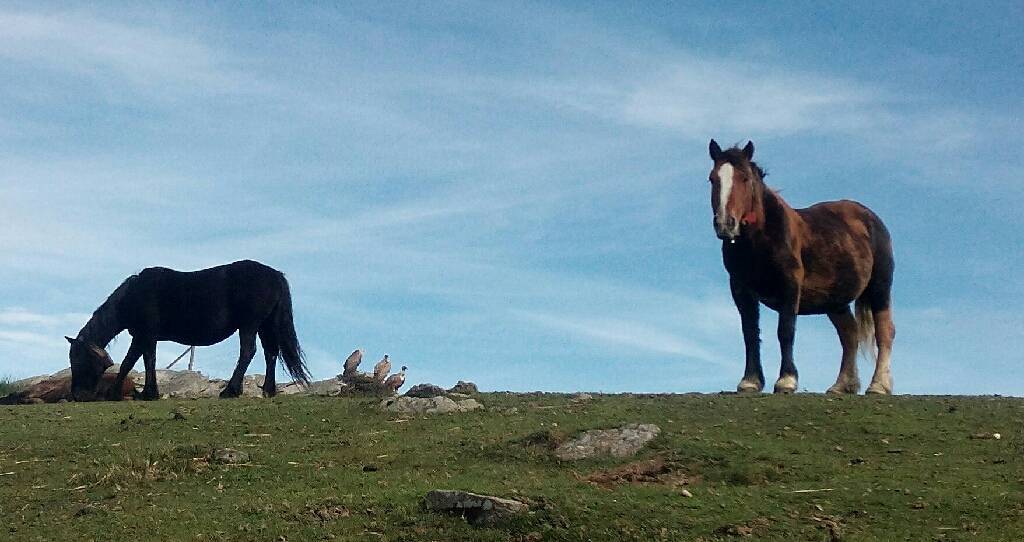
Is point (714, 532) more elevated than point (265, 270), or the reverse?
point (265, 270)

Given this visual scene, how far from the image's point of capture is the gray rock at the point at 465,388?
1716cm

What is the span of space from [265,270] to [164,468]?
9.10m

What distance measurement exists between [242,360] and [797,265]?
9.98m

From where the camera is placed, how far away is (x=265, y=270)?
21.6 metres

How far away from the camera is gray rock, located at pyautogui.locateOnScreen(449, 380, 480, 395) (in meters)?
17.2

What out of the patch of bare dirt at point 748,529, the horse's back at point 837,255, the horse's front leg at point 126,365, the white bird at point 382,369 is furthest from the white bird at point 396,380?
the patch of bare dirt at point 748,529

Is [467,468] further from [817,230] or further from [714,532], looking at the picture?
[817,230]

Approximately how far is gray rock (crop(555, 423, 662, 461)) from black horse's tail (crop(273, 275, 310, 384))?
10.1 metres

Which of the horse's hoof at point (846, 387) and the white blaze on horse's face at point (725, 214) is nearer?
the white blaze on horse's face at point (725, 214)

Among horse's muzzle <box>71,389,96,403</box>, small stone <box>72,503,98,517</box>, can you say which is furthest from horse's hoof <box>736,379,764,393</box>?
horse's muzzle <box>71,389,96,403</box>

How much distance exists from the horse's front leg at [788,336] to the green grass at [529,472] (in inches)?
29.0

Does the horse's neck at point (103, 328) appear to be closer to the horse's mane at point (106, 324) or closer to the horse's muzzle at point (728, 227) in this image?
the horse's mane at point (106, 324)

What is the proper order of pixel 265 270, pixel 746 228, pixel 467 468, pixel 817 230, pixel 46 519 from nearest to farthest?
pixel 46 519 < pixel 467 468 < pixel 746 228 < pixel 817 230 < pixel 265 270

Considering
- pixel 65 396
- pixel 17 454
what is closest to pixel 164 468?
pixel 17 454
